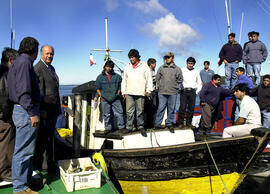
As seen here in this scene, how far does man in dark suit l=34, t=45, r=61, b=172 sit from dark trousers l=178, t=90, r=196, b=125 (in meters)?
4.13

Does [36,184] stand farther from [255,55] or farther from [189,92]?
[255,55]

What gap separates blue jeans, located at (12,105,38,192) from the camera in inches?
122

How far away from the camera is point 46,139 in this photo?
4242 millimetres

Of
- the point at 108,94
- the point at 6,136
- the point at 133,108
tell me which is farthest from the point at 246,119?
the point at 6,136

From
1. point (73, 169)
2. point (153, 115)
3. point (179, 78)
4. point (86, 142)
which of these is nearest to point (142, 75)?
point (179, 78)

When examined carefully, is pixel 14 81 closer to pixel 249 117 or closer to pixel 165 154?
pixel 165 154

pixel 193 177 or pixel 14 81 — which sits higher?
pixel 14 81

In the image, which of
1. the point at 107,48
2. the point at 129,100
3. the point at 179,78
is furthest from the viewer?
the point at 107,48

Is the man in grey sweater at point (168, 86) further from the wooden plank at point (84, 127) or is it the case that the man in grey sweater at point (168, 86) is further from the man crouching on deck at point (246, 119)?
the wooden plank at point (84, 127)


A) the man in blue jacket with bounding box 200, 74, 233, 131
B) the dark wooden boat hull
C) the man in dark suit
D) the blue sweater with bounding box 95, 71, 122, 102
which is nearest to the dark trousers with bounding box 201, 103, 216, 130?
the man in blue jacket with bounding box 200, 74, 233, 131

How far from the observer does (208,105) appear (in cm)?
756

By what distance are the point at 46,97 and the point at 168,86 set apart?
350 centimetres

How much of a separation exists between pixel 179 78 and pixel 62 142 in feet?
12.1

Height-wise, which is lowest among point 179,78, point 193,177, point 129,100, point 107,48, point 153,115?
point 193,177
